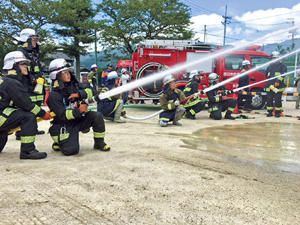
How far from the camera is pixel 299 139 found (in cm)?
554

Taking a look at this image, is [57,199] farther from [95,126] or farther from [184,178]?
[95,126]

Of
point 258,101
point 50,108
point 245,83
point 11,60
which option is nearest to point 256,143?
point 50,108

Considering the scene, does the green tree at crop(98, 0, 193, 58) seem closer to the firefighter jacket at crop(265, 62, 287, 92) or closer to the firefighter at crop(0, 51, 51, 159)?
the firefighter jacket at crop(265, 62, 287, 92)

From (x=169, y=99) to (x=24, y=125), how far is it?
13.1ft

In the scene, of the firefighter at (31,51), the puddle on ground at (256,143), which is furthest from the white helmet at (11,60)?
the puddle on ground at (256,143)

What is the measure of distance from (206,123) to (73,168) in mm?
4821

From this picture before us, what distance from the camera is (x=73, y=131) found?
430cm

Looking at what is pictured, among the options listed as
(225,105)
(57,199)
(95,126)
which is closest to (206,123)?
(225,105)

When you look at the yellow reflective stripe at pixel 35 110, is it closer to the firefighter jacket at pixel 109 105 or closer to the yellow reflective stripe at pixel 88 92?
the yellow reflective stripe at pixel 88 92

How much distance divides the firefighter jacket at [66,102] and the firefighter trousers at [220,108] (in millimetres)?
4832

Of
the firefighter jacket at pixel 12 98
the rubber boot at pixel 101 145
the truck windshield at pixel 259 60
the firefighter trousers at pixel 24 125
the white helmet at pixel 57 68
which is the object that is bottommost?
the rubber boot at pixel 101 145

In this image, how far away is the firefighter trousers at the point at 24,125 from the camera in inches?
152

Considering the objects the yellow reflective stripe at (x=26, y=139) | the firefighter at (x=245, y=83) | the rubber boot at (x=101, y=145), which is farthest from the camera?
the firefighter at (x=245, y=83)

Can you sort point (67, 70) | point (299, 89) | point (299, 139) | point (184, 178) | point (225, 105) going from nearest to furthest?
point (184, 178) → point (67, 70) → point (299, 139) → point (225, 105) → point (299, 89)
